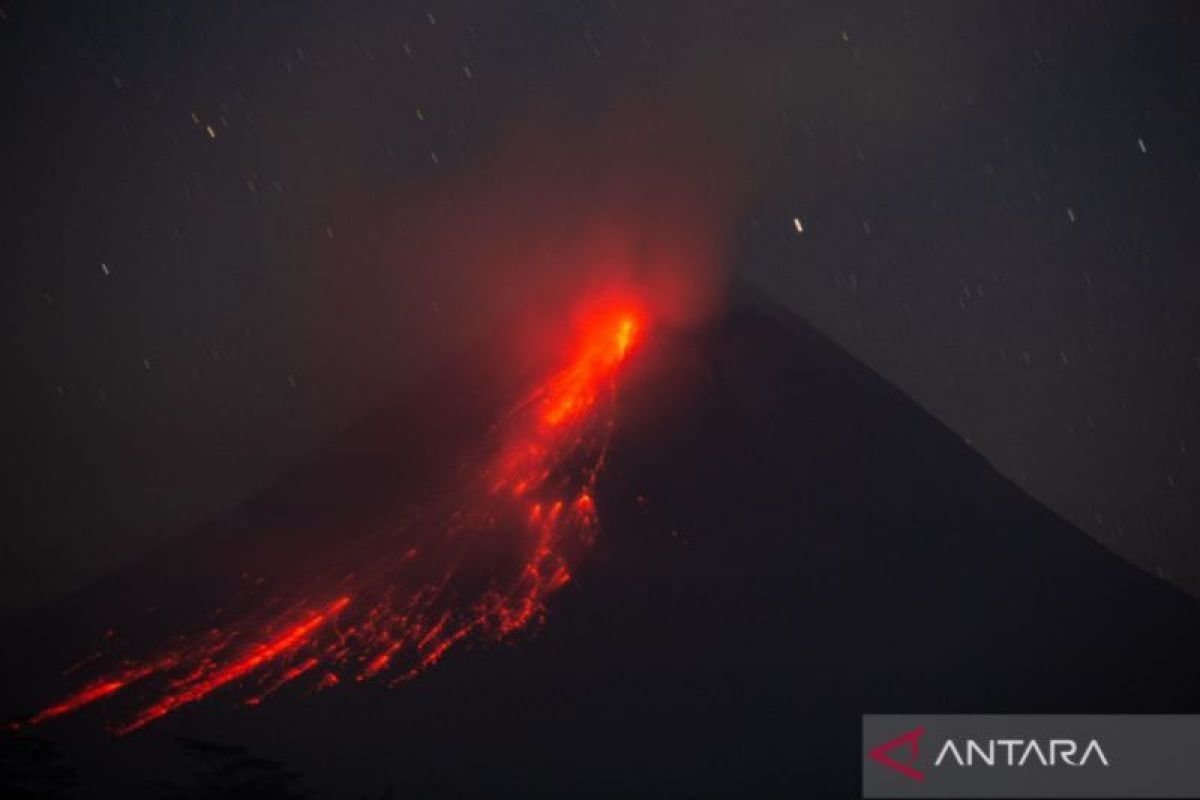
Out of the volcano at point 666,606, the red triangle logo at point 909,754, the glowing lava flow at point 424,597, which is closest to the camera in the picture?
the red triangle logo at point 909,754

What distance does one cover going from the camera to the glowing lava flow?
21.2m

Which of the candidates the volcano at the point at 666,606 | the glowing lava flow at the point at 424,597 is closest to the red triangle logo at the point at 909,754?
the volcano at the point at 666,606

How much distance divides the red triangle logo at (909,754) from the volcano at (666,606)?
3089 mm

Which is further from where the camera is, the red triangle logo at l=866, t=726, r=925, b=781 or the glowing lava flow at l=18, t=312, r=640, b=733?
the glowing lava flow at l=18, t=312, r=640, b=733

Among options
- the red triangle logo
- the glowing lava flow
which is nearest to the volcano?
the glowing lava flow

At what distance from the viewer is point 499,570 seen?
2570 cm

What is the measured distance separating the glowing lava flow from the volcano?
18 cm

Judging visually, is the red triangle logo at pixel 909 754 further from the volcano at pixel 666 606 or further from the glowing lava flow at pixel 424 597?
the glowing lava flow at pixel 424 597

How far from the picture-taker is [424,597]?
81.3 feet

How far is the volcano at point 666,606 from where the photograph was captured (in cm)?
1817

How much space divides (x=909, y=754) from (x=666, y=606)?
11.2m

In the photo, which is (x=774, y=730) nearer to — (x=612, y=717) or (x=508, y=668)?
(x=612, y=717)

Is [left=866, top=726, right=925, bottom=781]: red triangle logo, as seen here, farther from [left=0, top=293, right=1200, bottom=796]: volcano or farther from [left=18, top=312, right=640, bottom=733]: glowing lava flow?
[left=18, top=312, right=640, bottom=733]: glowing lava flow

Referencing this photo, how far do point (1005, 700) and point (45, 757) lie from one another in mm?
21272
